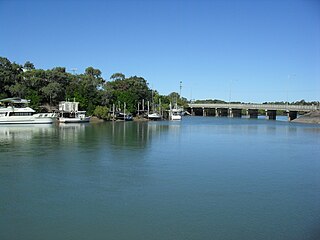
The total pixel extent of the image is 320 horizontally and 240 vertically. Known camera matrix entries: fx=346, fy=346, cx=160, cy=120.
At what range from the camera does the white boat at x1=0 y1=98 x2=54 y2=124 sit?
60.9 m

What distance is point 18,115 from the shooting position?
205 feet

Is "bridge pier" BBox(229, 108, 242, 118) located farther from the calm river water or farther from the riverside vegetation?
the calm river water

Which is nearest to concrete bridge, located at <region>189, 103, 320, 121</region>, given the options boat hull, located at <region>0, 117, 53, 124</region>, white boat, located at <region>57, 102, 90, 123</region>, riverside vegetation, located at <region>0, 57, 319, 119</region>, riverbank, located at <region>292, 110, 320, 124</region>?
riverbank, located at <region>292, 110, 320, 124</region>

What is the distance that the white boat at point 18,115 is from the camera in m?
60.9

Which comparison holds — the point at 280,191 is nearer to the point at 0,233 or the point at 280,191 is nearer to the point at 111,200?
the point at 111,200

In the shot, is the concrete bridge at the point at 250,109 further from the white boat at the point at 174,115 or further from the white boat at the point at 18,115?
the white boat at the point at 18,115

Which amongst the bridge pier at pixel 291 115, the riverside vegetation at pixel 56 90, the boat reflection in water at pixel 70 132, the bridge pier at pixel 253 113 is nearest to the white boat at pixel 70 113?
the riverside vegetation at pixel 56 90

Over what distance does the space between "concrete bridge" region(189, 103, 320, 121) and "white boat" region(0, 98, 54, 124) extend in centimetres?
7297

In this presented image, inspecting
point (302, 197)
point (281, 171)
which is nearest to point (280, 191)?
point (302, 197)

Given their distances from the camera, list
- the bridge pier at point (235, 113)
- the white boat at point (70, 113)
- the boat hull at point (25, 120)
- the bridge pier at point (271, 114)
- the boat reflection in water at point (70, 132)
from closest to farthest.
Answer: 1. the boat reflection in water at point (70, 132)
2. the boat hull at point (25, 120)
3. the white boat at point (70, 113)
4. the bridge pier at point (271, 114)
5. the bridge pier at point (235, 113)

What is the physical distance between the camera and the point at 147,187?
16.7m

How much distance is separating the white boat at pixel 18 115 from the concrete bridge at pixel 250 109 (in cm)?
7297

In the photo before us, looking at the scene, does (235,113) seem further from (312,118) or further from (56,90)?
(56,90)

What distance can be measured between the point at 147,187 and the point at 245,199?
182 inches
